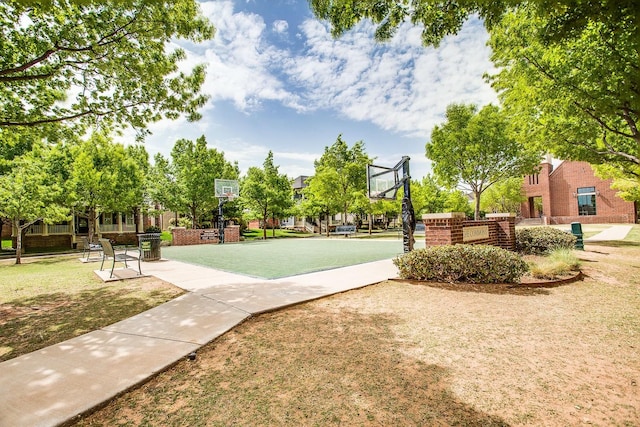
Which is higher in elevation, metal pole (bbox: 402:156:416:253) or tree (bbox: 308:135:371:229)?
tree (bbox: 308:135:371:229)

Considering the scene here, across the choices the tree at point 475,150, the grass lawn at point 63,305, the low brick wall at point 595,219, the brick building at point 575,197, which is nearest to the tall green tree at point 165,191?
the grass lawn at point 63,305

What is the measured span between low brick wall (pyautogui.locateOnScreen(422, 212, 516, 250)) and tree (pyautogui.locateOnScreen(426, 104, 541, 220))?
30.1ft

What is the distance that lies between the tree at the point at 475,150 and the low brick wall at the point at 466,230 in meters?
9.17

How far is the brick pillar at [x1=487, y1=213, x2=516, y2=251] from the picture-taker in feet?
35.3

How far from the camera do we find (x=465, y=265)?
6547 millimetres

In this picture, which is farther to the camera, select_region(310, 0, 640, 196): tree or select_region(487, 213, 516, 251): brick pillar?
select_region(487, 213, 516, 251): brick pillar

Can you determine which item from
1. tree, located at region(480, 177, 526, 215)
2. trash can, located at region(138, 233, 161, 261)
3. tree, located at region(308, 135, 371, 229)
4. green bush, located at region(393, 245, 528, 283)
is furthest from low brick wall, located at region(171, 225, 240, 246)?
tree, located at region(480, 177, 526, 215)

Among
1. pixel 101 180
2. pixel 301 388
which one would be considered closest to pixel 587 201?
pixel 301 388

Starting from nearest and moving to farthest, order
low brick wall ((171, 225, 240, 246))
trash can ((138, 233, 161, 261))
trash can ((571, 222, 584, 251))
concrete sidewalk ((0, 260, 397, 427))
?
concrete sidewalk ((0, 260, 397, 427)) < trash can ((571, 222, 584, 251)) < trash can ((138, 233, 161, 261)) < low brick wall ((171, 225, 240, 246))

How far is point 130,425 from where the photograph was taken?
2270mm

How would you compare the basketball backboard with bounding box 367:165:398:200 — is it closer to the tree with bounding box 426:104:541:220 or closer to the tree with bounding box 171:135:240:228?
the tree with bounding box 426:104:541:220

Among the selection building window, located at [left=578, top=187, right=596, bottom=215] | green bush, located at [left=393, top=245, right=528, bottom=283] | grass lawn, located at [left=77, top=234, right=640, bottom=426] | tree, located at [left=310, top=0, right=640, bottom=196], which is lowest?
grass lawn, located at [left=77, top=234, right=640, bottom=426]

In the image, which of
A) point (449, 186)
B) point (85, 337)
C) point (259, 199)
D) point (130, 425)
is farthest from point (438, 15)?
point (259, 199)

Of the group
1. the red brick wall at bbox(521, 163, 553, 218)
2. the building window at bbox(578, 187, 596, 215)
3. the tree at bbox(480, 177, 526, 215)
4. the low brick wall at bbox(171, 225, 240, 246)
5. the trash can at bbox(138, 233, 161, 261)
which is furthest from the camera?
the red brick wall at bbox(521, 163, 553, 218)
